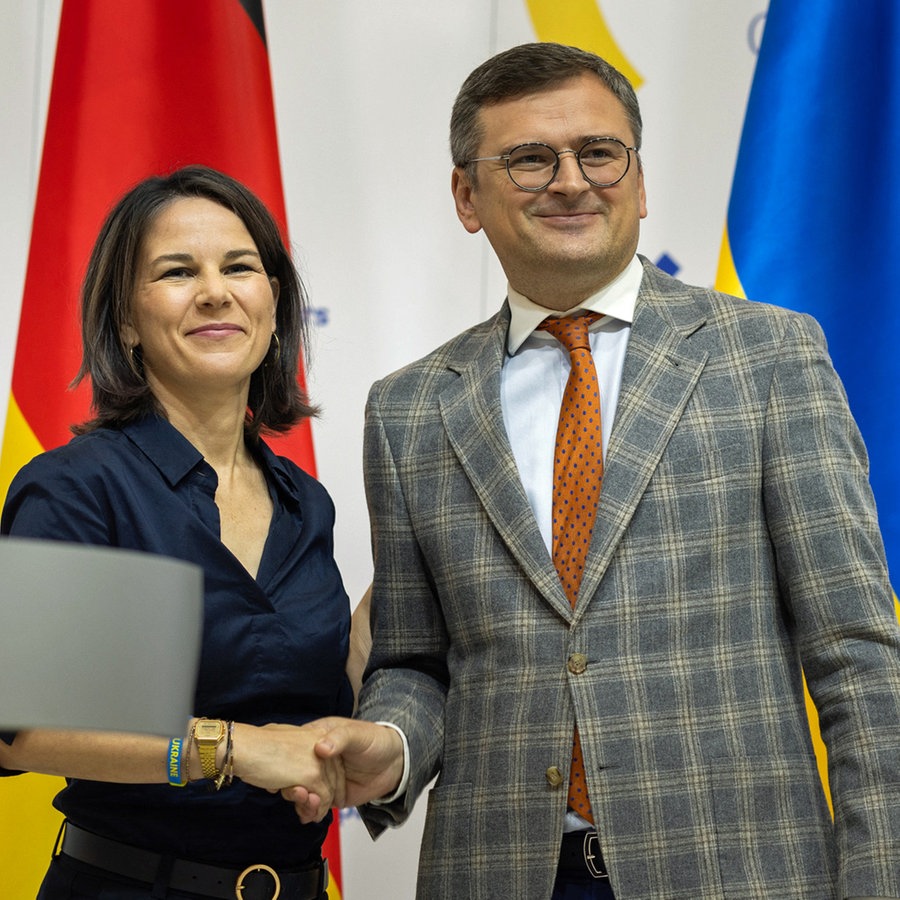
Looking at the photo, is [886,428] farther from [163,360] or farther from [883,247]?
[163,360]

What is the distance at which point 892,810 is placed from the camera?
1645 millimetres

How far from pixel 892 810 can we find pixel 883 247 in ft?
4.51

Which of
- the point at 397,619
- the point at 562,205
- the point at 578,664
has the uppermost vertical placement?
the point at 562,205

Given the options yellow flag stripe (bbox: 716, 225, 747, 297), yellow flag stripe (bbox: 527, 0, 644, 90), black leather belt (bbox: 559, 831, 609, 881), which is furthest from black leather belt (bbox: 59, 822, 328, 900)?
yellow flag stripe (bbox: 527, 0, 644, 90)

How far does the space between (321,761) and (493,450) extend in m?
0.48

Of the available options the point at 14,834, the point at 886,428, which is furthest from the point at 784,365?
the point at 14,834

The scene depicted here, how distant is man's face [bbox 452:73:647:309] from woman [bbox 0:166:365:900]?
420mm

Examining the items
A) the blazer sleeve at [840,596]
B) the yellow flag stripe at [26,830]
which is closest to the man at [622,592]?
the blazer sleeve at [840,596]

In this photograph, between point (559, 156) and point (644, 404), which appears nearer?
point (644, 404)

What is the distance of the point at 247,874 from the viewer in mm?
1885

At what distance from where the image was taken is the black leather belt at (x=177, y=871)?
6.03 feet

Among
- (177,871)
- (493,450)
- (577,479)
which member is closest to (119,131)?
(493,450)

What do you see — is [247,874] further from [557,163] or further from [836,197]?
[836,197]

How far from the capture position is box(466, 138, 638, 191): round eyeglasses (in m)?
1.99
